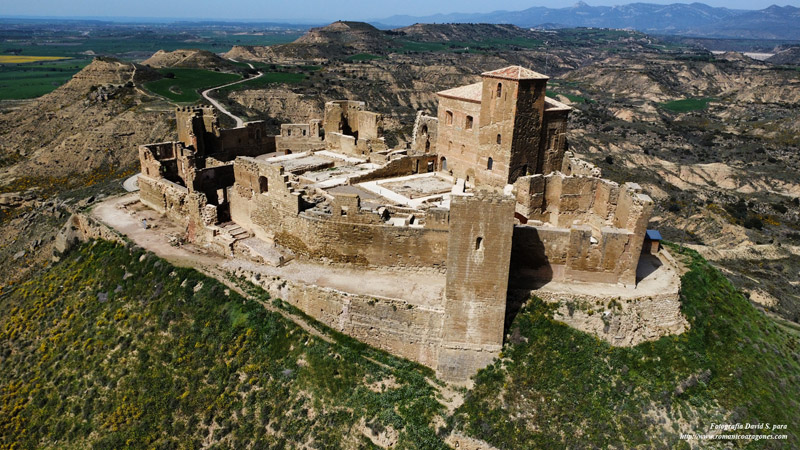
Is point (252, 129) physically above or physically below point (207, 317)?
above

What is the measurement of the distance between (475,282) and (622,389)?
6371mm

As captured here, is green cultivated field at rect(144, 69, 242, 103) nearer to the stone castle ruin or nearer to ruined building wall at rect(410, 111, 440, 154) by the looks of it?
the stone castle ruin

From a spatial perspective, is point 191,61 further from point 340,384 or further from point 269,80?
point 340,384

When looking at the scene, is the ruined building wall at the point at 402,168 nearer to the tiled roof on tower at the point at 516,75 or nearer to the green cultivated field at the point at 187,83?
the tiled roof on tower at the point at 516,75

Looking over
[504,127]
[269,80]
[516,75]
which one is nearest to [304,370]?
[504,127]

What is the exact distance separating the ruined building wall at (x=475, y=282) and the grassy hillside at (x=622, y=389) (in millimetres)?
887

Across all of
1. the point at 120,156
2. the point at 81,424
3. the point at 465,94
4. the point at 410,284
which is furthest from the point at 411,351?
the point at 120,156

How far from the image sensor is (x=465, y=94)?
3080 centimetres

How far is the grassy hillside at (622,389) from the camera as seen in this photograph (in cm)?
1852

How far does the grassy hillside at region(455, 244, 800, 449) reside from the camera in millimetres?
18516

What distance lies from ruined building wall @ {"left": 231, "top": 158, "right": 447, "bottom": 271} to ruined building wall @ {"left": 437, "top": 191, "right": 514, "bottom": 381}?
3.20 metres

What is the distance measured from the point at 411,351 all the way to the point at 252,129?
78.0 ft

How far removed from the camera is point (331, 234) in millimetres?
24594

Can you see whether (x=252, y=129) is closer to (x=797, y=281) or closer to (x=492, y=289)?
(x=492, y=289)
